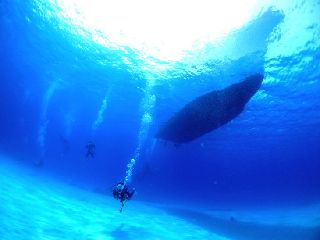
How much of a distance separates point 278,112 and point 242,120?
144 inches

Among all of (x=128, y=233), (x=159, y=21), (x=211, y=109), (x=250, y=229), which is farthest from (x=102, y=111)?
(x=159, y=21)

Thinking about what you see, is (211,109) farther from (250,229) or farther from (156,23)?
(250,229)

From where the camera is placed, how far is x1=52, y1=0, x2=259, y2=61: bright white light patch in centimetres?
1158

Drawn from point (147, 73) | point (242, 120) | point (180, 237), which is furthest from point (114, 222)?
point (242, 120)

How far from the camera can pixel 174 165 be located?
46594 mm

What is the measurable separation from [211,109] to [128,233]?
8.33 metres

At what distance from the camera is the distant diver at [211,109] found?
13.7 metres

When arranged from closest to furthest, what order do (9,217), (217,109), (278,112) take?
(9,217)
(217,109)
(278,112)

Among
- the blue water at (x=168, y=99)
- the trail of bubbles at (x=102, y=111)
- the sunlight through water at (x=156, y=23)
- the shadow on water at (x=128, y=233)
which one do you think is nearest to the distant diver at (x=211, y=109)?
the blue water at (x=168, y=99)

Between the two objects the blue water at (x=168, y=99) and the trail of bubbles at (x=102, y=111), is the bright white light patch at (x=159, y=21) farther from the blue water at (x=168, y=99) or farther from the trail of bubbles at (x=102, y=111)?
the trail of bubbles at (x=102, y=111)

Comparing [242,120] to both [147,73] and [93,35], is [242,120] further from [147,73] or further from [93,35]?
[93,35]

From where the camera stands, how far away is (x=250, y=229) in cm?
2477

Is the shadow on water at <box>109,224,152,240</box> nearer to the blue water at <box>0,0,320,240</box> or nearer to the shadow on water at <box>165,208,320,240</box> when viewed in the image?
the blue water at <box>0,0,320,240</box>

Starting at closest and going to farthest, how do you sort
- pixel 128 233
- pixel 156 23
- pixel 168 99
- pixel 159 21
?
pixel 159 21, pixel 156 23, pixel 128 233, pixel 168 99
